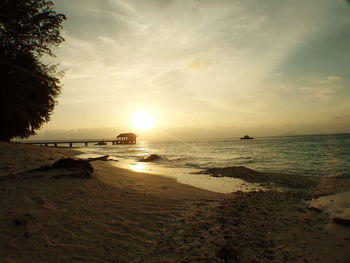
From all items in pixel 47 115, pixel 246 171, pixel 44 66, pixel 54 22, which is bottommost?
pixel 246 171

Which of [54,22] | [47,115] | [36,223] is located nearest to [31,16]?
[54,22]

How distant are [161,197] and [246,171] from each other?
8980 mm

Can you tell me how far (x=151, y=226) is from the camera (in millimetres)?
4988

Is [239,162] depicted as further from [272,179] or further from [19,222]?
[19,222]

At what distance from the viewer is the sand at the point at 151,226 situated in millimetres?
3797

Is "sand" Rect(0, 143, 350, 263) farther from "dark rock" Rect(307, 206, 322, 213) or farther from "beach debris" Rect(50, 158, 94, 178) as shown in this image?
"beach debris" Rect(50, 158, 94, 178)

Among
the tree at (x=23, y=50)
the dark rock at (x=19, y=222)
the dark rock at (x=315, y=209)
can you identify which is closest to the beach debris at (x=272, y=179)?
the dark rock at (x=315, y=209)

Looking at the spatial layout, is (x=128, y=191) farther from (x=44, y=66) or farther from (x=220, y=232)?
(x=44, y=66)

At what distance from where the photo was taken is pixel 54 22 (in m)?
19.1

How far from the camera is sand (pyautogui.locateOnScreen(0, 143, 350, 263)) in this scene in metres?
3.80

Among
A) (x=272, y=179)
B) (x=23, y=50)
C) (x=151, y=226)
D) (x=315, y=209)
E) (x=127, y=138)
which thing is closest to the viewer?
(x=151, y=226)

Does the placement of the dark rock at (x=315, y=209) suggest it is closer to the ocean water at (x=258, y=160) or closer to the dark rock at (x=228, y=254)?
the dark rock at (x=228, y=254)

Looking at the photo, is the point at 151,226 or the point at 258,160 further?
the point at 258,160

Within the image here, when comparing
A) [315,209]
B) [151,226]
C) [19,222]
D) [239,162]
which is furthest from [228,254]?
[239,162]
